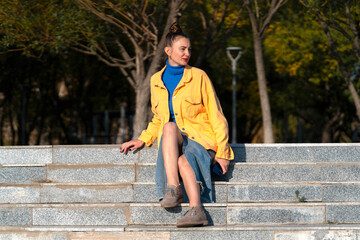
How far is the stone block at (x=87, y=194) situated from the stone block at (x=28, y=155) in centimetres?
69

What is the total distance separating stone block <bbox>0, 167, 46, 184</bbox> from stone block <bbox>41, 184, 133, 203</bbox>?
1.47 feet

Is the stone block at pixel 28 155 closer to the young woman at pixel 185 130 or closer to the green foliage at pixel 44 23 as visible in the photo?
the young woman at pixel 185 130

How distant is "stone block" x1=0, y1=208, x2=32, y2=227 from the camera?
6.61m

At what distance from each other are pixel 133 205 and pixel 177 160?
2.12ft

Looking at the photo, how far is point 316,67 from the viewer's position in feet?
84.2

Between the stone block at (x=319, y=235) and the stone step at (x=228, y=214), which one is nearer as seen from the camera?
the stone block at (x=319, y=235)

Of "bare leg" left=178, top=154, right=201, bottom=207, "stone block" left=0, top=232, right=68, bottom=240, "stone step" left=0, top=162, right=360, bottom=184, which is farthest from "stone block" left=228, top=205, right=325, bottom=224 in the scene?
"stone block" left=0, top=232, right=68, bottom=240

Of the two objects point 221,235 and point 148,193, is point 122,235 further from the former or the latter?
point 221,235

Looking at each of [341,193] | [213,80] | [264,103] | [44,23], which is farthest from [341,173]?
[213,80]

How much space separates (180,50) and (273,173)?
1.69 meters

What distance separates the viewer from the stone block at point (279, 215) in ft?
20.7

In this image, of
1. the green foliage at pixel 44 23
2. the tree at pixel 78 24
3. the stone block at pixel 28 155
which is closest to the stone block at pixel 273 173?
the stone block at pixel 28 155

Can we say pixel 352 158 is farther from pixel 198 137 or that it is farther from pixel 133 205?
pixel 133 205

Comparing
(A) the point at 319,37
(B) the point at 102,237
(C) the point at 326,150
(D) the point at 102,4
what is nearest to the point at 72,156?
(B) the point at 102,237
